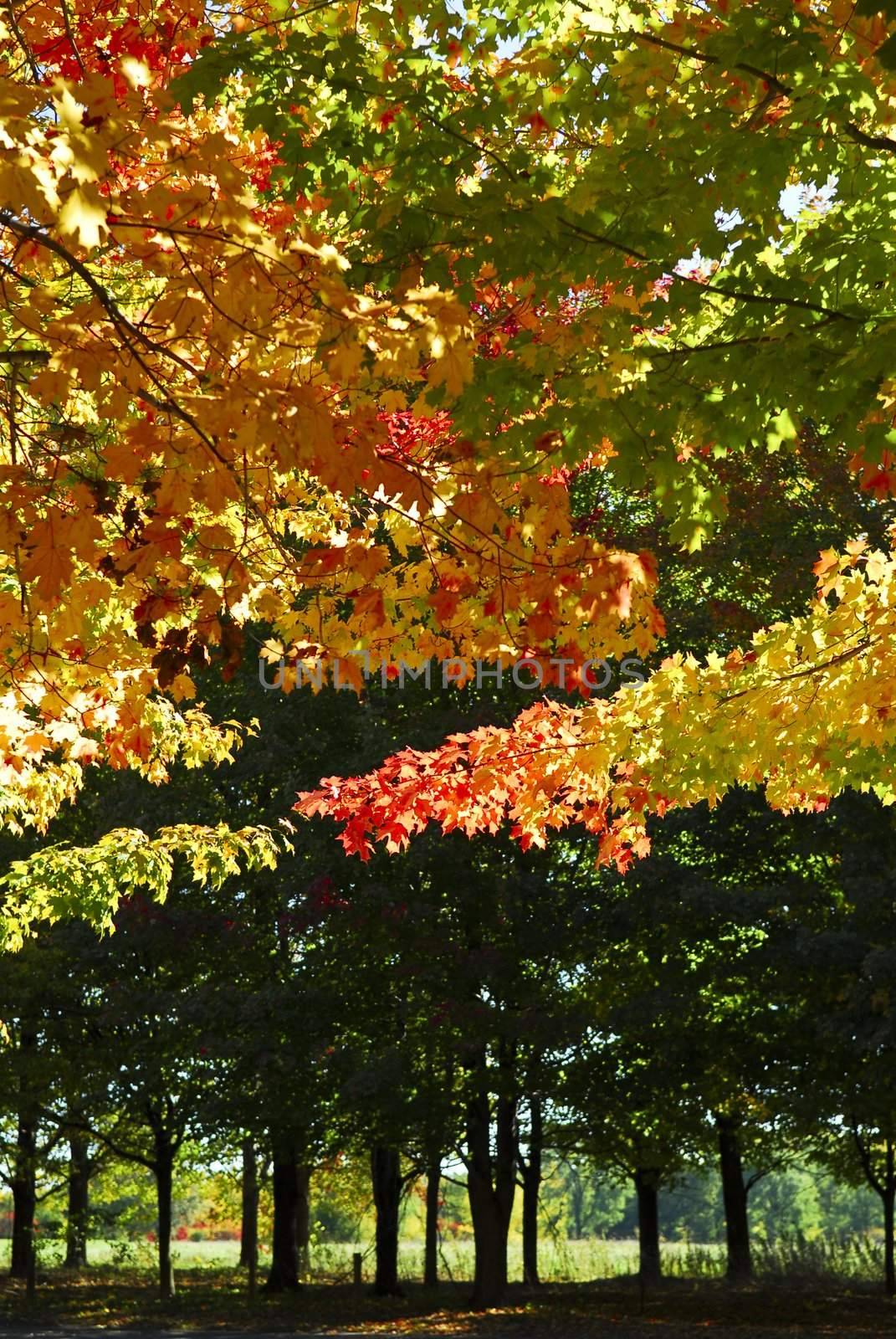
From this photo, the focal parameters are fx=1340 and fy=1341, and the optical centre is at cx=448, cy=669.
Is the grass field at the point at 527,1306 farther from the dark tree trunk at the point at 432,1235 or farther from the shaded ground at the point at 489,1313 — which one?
the dark tree trunk at the point at 432,1235

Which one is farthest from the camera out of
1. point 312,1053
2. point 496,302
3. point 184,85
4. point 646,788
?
point 312,1053

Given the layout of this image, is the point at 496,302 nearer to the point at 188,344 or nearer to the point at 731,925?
the point at 188,344

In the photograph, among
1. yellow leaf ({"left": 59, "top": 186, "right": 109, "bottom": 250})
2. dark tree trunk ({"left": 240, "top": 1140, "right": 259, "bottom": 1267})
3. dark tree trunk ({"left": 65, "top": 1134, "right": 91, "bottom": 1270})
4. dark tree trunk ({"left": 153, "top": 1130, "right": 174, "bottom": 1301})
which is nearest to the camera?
yellow leaf ({"left": 59, "top": 186, "right": 109, "bottom": 250})

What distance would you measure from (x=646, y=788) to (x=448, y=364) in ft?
15.0

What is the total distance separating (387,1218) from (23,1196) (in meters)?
6.86

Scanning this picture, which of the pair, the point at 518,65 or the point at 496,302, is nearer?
the point at 518,65

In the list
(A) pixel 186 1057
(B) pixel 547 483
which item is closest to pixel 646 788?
(B) pixel 547 483

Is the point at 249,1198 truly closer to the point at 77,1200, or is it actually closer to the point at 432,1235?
the point at 432,1235

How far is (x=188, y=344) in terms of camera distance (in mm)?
4797

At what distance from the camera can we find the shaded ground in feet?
53.1

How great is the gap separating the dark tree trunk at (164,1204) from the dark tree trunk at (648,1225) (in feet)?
24.3

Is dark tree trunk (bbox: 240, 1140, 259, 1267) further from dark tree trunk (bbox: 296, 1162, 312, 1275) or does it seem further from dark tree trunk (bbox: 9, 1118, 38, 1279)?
dark tree trunk (bbox: 9, 1118, 38, 1279)

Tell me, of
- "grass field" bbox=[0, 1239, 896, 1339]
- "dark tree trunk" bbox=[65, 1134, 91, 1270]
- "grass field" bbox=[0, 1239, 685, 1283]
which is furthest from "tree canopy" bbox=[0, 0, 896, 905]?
"grass field" bbox=[0, 1239, 685, 1283]

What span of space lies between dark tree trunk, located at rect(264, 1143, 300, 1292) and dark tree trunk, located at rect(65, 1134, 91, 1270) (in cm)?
343
